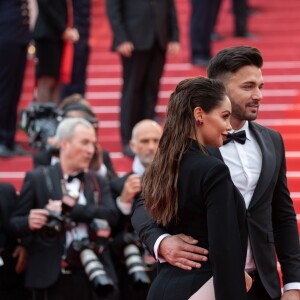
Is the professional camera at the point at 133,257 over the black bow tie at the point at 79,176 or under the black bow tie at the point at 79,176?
under

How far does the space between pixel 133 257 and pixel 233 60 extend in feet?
8.78

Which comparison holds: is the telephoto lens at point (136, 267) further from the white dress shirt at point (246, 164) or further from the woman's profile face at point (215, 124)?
the woman's profile face at point (215, 124)

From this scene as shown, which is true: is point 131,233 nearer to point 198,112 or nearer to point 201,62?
point 198,112

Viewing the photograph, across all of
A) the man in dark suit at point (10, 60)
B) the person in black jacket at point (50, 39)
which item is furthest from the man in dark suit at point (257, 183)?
the person in black jacket at point (50, 39)

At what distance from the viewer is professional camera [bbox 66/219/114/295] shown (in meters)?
6.30

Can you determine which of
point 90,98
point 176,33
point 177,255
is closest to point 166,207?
point 177,255

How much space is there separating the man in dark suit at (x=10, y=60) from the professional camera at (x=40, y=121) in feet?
0.95

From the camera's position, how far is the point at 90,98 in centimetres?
1055

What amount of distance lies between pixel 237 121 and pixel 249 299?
0.74m

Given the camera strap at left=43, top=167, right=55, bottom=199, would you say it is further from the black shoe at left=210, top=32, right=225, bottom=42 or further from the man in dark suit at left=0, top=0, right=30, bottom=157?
the black shoe at left=210, top=32, right=225, bottom=42

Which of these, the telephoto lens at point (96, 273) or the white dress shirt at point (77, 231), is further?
the white dress shirt at point (77, 231)

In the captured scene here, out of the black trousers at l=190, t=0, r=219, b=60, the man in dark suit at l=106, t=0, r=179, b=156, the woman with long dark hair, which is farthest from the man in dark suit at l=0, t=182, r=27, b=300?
the black trousers at l=190, t=0, r=219, b=60

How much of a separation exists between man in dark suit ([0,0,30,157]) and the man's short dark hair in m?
4.51

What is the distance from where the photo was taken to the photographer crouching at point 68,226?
6324mm
